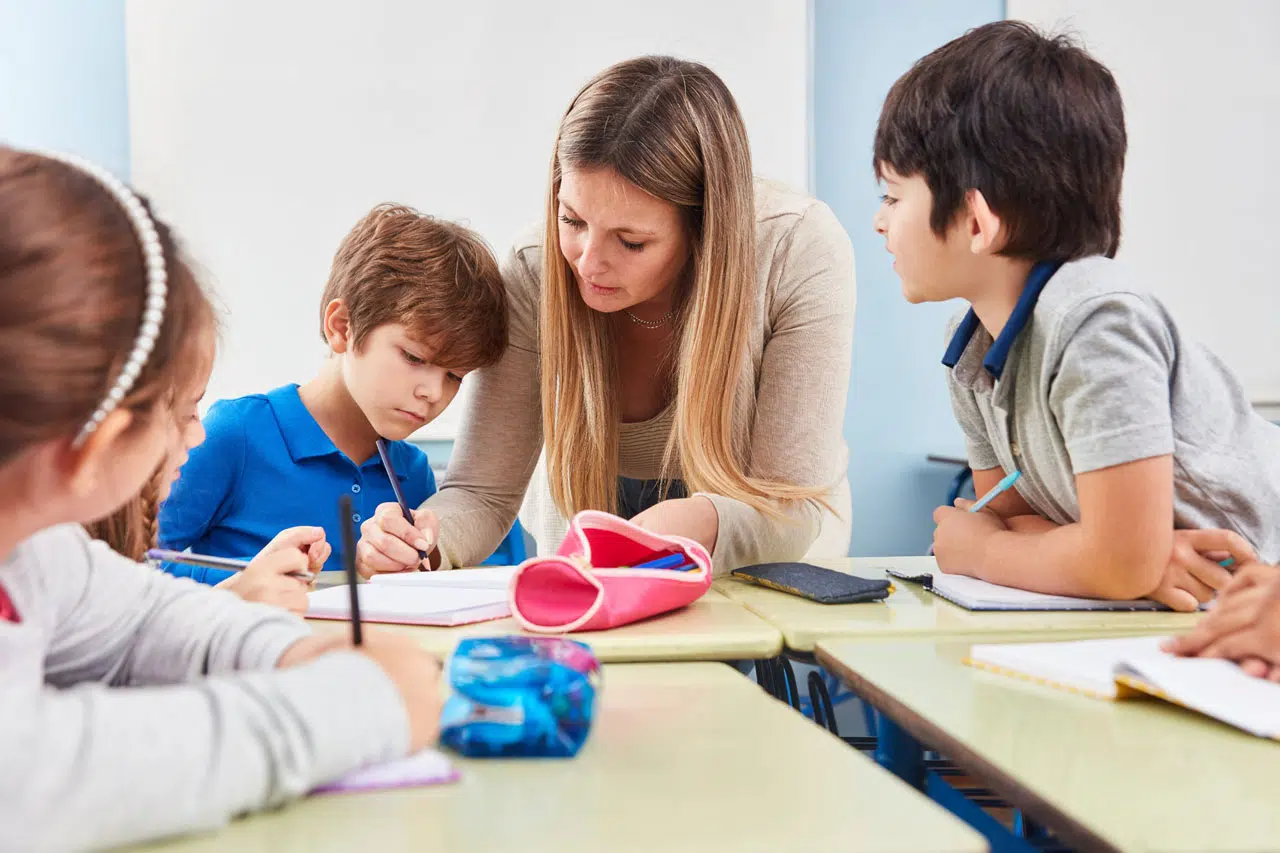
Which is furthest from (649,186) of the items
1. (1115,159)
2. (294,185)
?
(294,185)

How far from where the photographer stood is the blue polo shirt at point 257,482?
1587 mm

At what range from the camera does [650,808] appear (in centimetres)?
53

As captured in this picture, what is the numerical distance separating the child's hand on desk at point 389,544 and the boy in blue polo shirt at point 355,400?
277 mm

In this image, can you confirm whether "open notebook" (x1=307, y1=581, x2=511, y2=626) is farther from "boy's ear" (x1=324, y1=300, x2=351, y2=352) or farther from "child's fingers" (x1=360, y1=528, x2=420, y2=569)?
"boy's ear" (x1=324, y1=300, x2=351, y2=352)

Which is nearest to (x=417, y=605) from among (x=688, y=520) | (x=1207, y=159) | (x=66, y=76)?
(x=688, y=520)

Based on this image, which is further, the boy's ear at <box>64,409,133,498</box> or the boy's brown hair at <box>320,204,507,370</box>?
the boy's brown hair at <box>320,204,507,370</box>

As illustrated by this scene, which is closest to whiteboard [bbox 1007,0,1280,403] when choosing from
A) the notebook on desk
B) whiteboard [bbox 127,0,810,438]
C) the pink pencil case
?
whiteboard [bbox 127,0,810,438]

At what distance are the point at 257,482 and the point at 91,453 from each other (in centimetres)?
112

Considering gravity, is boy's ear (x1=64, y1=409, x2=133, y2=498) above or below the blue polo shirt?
above

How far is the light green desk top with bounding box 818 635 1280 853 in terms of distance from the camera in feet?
1.67

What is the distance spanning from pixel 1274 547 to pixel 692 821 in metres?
0.93

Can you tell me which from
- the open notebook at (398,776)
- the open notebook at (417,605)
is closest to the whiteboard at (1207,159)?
the open notebook at (417,605)

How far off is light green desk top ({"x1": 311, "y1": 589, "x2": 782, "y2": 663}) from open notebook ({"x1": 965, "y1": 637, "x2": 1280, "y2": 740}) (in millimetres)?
180

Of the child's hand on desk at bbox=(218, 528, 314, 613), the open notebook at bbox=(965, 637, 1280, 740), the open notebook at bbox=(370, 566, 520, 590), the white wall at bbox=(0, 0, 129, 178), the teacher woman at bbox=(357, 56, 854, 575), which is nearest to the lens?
the open notebook at bbox=(965, 637, 1280, 740)
